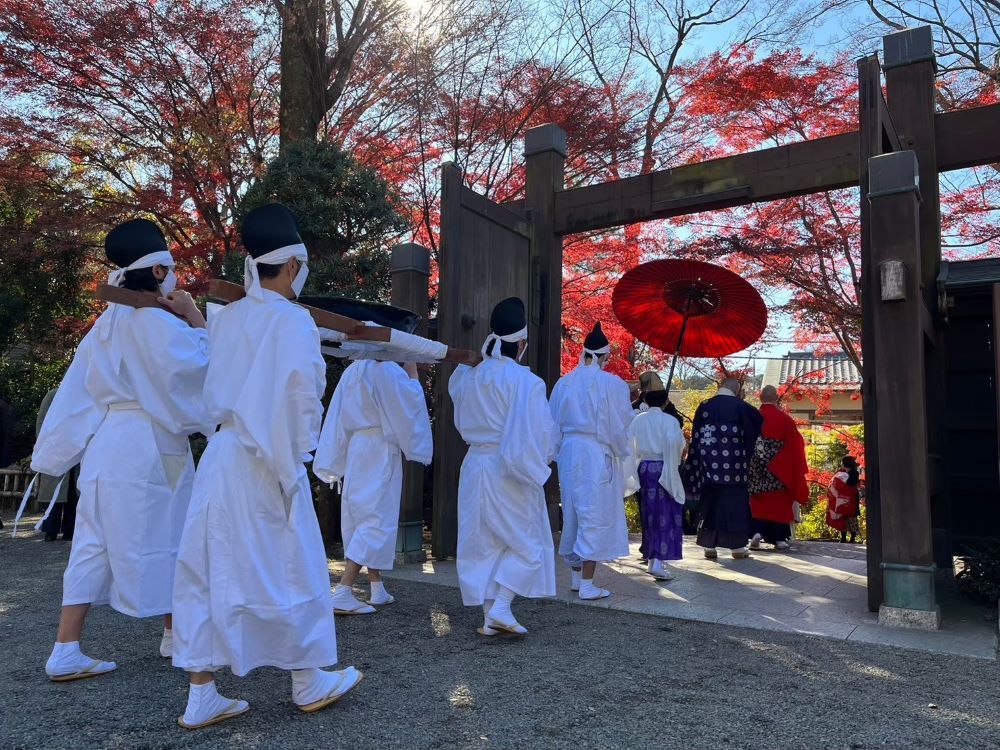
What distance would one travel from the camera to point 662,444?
6.18m

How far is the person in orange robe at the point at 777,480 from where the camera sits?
7555mm

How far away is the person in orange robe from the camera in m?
7.55

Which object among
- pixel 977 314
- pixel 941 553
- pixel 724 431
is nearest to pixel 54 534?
pixel 724 431

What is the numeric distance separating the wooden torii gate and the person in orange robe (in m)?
2.01

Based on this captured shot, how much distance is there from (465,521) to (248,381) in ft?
6.55

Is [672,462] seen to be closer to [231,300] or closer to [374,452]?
[374,452]

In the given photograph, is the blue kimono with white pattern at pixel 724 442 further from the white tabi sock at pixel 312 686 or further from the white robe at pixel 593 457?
the white tabi sock at pixel 312 686

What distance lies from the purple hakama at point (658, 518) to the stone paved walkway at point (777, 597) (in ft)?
0.79

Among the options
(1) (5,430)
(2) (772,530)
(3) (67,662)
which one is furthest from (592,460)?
(1) (5,430)

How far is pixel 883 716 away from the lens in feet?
9.26

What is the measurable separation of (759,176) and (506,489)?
154 inches

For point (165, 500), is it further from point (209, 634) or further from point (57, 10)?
point (57, 10)

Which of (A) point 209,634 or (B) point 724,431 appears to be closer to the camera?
(A) point 209,634

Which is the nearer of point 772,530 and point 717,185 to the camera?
point 717,185
